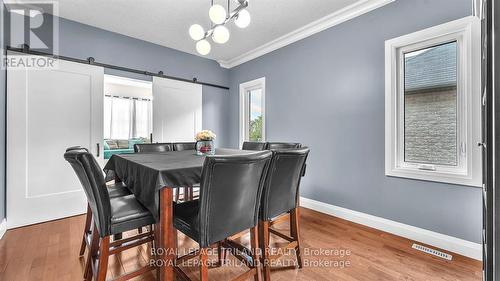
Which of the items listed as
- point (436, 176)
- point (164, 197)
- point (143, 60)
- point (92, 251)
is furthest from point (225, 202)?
point (143, 60)

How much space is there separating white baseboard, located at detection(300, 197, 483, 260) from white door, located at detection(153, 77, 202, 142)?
107 inches

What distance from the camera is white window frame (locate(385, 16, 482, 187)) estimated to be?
1.92 metres

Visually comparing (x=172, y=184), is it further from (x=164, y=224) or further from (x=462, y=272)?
(x=462, y=272)

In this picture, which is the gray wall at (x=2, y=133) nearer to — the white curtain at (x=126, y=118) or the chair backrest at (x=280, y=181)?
the chair backrest at (x=280, y=181)

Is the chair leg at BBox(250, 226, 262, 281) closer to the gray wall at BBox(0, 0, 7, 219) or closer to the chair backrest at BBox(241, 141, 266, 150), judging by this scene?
the chair backrest at BBox(241, 141, 266, 150)

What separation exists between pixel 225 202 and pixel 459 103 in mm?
2376

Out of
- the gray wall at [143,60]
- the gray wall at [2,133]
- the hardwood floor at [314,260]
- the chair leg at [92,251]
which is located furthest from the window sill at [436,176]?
the gray wall at [2,133]

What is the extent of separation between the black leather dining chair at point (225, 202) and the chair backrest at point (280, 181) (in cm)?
13

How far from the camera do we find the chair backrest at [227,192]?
1191mm

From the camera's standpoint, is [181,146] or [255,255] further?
[181,146]

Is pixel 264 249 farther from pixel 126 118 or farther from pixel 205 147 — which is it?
pixel 126 118

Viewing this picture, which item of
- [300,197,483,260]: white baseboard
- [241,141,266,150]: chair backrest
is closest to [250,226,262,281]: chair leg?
[241,141,266,150]: chair backrest

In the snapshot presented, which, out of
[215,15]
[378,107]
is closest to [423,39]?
[378,107]

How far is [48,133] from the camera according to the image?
9.48 feet
